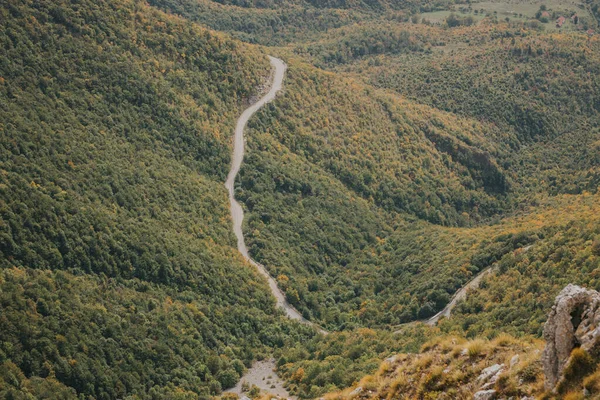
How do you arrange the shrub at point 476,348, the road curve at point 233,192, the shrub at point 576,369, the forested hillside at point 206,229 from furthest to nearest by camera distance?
the road curve at point 233,192, the forested hillside at point 206,229, the shrub at point 476,348, the shrub at point 576,369

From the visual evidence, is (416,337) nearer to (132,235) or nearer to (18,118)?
(132,235)

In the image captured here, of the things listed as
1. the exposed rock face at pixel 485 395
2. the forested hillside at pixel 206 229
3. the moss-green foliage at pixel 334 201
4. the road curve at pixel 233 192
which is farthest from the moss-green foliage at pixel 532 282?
the exposed rock face at pixel 485 395

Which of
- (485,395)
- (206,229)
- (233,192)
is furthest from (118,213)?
(485,395)

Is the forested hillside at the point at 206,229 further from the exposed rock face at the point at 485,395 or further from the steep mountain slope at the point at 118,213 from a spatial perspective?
the exposed rock face at the point at 485,395

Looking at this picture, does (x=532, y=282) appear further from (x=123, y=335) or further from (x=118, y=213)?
(x=118, y=213)

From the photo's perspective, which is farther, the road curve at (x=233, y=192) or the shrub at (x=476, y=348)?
the road curve at (x=233, y=192)

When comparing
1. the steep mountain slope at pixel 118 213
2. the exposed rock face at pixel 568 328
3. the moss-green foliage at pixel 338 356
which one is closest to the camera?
the exposed rock face at pixel 568 328

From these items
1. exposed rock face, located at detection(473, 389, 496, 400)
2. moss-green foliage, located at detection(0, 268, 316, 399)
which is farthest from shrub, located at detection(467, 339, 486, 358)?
moss-green foliage, located at detection(0, 268, 316, 399)
